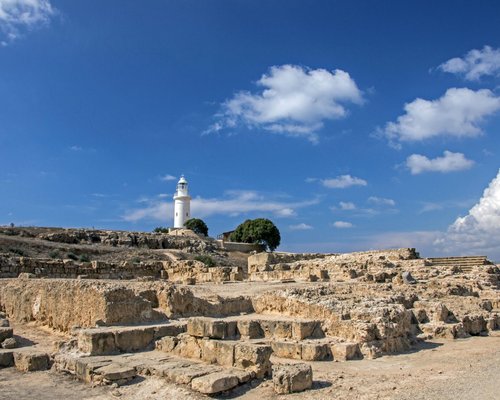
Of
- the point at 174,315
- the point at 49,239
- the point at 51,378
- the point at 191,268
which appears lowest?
the point at 51,378

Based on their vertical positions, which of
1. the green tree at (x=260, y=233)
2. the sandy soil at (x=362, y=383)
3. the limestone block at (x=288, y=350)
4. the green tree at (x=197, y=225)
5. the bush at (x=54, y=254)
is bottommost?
the sandy soil at (x=362, y=383)

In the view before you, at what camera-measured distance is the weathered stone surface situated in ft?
28.1

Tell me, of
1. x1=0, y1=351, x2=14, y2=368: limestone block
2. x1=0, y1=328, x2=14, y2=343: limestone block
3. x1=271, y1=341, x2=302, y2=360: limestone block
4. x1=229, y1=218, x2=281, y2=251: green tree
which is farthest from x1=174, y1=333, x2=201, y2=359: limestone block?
x1=229, y1=218, x2=281, y2=251: green tree

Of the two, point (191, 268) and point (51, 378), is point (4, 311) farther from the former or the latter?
point (191, 268)

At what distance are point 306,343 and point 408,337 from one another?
8.70ft

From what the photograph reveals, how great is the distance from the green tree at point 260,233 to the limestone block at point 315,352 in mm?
58711

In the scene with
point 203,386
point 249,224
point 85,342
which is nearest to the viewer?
point 203,386

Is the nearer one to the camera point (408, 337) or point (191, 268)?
point (408, 337)

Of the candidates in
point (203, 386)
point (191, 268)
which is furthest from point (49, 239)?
point (203, 386)

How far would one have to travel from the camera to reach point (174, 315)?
38.8ft

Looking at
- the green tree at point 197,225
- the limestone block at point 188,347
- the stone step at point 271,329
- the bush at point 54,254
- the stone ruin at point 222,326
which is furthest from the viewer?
the green tree at point 197,225

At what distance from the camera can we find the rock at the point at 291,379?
257 inches

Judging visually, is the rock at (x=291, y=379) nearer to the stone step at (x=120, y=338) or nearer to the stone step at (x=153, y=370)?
the stone step at (x=153, y=370)

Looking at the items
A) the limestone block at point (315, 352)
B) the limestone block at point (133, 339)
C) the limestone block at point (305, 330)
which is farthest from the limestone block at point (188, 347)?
the limestone block at point (305, 330)
